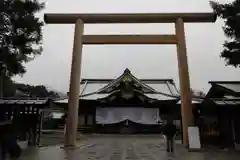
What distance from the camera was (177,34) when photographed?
16.6 metres

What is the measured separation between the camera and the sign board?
14570 mm

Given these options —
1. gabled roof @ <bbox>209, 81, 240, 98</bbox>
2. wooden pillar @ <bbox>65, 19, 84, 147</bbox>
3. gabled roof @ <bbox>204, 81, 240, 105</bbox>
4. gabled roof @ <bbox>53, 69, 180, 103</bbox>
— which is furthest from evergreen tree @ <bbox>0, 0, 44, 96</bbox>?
gabled roof @ <bbox>53, 69, 180, 103</bbox>

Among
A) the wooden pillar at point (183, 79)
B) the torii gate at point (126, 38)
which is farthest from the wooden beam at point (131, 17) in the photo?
the wooden pillar at point (183, 79)

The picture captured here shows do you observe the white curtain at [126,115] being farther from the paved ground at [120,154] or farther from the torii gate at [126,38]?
the torii gate at [126,38]

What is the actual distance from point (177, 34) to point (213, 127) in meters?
5.80

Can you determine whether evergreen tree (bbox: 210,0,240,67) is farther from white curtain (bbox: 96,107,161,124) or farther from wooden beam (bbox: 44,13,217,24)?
white curtain (bbox: 96,107,161,124)

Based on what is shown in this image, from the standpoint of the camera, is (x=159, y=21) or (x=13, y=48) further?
(x=159, y=21)

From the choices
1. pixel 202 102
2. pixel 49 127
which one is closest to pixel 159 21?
pixel 202 102

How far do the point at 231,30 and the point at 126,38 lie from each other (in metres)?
5.31

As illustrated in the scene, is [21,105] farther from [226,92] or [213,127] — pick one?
[226,92]

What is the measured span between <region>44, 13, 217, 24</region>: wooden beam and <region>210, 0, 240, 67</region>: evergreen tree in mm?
1430

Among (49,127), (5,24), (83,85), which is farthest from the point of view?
(83,85)

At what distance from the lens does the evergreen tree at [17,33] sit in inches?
468

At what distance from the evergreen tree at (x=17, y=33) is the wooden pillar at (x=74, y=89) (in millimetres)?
3334
